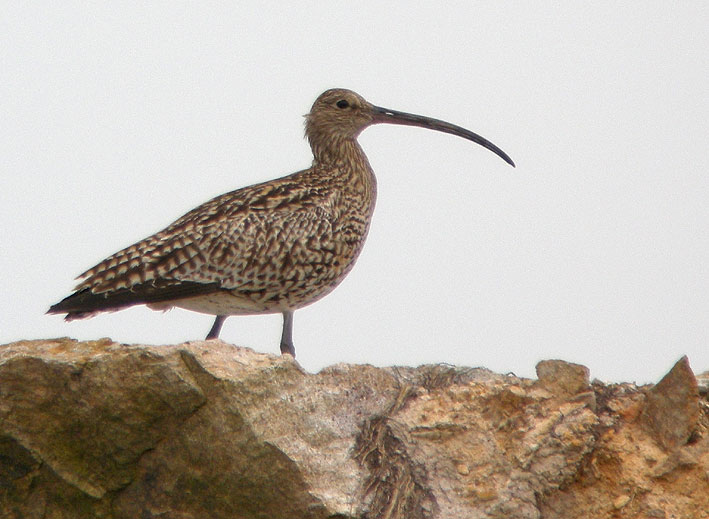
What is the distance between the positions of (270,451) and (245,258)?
3903 mm

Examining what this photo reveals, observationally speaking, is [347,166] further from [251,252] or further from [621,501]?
[621,501]

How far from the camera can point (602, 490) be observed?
22.8 feet

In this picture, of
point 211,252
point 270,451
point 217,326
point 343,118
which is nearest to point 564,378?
point 270,451

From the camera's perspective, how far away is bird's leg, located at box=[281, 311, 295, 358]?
1063 centimetres

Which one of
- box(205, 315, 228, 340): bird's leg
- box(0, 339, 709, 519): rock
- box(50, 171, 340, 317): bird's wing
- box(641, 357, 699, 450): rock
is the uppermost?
box(50, 171, 340, 317): bird's wing

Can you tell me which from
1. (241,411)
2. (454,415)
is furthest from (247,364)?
(454,415)

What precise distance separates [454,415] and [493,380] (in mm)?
482

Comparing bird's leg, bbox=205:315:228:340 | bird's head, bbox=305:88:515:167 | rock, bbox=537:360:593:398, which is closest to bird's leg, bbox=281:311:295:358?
bird's leg, bbox=205:315:228:340

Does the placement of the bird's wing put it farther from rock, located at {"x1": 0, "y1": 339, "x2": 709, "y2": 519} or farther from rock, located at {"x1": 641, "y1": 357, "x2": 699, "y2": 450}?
rock, located at {"x1": 641, "y1": 357, "x2": 699, "y2": 450}

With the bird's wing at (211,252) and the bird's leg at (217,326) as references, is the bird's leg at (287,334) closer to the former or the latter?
the bird's wing at (211,252)

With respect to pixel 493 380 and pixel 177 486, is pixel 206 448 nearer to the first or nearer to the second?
pixel 177 486

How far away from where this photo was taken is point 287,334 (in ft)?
35.3

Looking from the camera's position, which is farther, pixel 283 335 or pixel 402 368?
pixel 283 335

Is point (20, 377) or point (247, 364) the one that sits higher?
point (247, 364)
